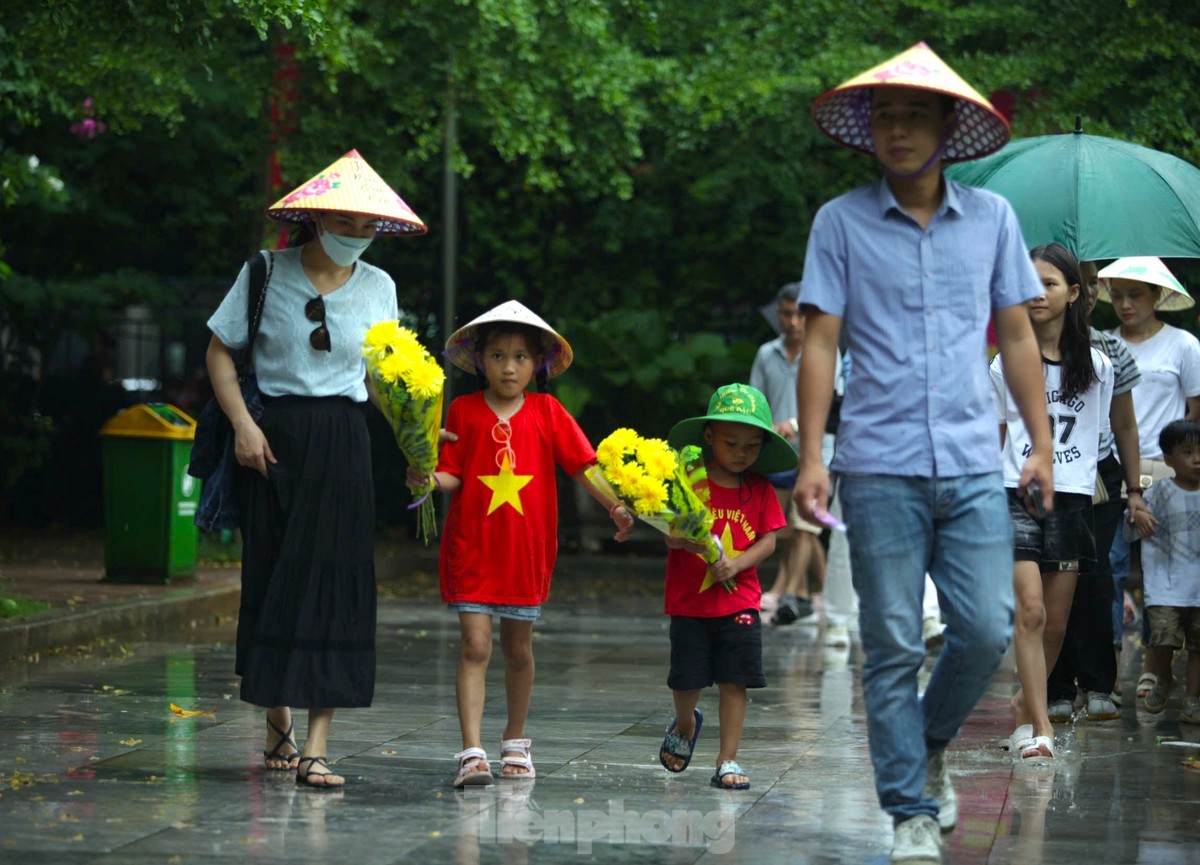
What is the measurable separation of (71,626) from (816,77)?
8.60 metres

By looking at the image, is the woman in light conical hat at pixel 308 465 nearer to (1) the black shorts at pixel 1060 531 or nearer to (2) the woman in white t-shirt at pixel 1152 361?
(1) the black shorts at pixel 1060 531

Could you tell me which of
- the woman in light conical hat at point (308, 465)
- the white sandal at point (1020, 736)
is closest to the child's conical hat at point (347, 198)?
the woman in light conical hat at point (308, 465)

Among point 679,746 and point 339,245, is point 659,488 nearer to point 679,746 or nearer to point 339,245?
point 679,746

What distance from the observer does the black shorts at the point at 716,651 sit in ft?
20.4

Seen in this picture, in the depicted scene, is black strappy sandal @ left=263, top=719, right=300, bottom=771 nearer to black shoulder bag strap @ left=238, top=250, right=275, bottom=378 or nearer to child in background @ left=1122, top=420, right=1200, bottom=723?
black shoulder bag strap @ left=238, top=250, right=275, bottom=378

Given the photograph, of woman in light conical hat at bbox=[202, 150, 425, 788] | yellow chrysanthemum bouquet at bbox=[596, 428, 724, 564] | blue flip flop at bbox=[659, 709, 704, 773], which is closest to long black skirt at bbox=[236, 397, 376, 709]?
woman in light conical hat at bbox=[202, 150, 425, 788]

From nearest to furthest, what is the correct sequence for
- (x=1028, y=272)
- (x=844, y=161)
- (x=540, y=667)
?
(x=1028, y=272) → (x=540, y=667) → (x=844, y=161)

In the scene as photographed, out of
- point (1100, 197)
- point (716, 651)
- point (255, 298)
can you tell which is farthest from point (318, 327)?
point (1100, 197)

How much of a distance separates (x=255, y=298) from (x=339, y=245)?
0.34m

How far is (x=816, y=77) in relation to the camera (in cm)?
1571

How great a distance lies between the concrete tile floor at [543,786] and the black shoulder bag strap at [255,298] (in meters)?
1.42

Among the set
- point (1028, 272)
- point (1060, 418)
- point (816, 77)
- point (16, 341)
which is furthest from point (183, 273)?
point (1028, 272)

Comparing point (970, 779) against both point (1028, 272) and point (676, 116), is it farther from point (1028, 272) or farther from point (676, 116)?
point (676, 116)

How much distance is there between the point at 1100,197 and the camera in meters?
7.86
